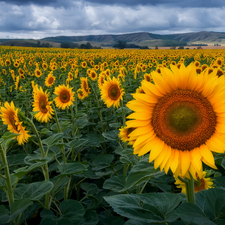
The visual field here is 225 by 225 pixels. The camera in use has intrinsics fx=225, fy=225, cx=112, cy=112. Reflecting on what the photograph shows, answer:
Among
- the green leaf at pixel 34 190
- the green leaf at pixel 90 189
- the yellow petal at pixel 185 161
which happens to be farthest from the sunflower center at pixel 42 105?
the yellow petal at pixel 185 161

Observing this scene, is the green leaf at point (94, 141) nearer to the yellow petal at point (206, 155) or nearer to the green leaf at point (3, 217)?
the green leaf at point (3, 217)

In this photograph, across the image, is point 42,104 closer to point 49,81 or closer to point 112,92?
point 112,92

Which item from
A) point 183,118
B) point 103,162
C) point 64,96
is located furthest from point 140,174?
point 64,96

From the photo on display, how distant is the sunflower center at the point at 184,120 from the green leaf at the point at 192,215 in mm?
338

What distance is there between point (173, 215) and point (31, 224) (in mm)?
2238

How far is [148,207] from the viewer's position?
125 centimetres

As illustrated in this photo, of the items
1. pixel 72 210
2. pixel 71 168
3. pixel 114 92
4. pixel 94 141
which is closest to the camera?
pixel 72 210

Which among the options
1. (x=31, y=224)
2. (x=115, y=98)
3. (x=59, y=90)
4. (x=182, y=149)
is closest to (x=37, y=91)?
(x=59, y=90)

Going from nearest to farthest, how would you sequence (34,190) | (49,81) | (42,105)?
(34,190)
(42,105)
(49,81)

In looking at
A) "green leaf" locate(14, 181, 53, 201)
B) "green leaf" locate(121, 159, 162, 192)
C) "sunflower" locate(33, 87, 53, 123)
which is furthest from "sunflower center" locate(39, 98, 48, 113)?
"green leaf" locate(121, 159, 162, 192)

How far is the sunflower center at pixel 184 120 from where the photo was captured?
1326 millimetres

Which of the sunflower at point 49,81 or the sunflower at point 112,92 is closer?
the sunflower at point 112,92

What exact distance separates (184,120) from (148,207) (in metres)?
0.55

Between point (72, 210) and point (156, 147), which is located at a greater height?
point (156, 147)
